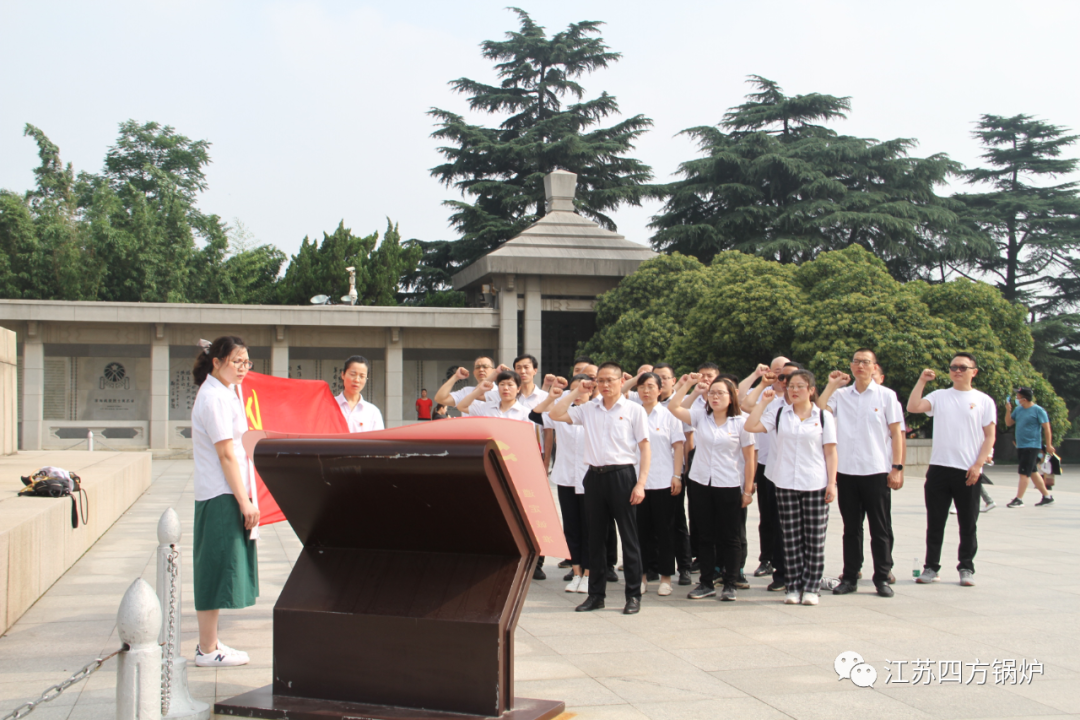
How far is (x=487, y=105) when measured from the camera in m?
33.2

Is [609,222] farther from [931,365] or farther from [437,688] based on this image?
[437,688]

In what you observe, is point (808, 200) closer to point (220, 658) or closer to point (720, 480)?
point (720, 480)

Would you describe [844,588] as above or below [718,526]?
below

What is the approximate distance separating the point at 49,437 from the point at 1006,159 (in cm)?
3076

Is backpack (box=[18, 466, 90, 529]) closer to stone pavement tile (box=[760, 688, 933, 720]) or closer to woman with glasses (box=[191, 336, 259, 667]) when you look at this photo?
woman with glasses (box=[191, 336, 259, 667])

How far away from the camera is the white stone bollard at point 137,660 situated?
9.65 ft

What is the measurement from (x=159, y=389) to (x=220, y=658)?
20.2m

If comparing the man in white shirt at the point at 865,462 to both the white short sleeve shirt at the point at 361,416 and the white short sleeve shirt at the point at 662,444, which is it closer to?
the white short sleeve shirt at the point at 662,444

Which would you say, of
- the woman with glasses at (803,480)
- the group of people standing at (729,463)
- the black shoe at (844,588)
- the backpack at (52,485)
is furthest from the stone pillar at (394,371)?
the woman with glasses at (803,480)

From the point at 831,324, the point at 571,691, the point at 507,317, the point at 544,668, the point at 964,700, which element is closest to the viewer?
the point at 964,700

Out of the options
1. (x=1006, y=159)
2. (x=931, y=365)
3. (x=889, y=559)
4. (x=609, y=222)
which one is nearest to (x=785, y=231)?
(x=609, y=222)

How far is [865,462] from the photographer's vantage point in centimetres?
679

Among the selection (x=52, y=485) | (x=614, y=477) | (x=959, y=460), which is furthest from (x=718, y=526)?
(x=52, y=485)

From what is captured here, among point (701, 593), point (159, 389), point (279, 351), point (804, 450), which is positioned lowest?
point (701, 593)
